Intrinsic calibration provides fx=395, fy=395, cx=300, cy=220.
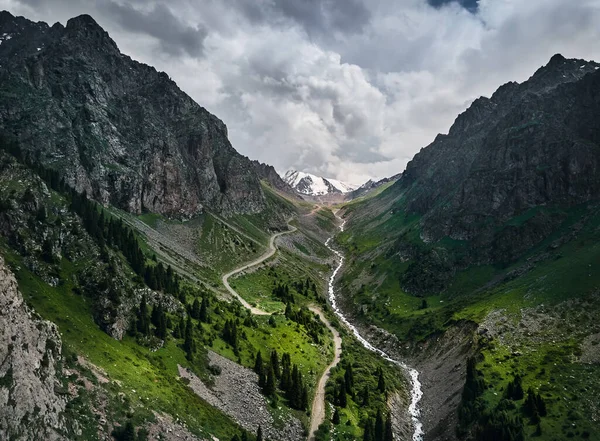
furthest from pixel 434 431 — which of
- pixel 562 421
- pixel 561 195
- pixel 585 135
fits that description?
pixel 585 135

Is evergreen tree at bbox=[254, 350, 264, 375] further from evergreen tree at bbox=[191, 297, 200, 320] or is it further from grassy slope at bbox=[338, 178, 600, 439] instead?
grassy slope at bbox=[338, 178, 600, 439]

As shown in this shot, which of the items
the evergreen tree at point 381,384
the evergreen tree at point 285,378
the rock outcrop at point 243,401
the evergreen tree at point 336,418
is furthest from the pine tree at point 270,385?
the evergreen tree at point 381,384

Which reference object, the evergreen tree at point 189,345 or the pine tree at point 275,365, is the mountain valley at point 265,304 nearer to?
the evergreen tree at point 189,345

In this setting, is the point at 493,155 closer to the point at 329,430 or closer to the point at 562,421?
the point at 562,421

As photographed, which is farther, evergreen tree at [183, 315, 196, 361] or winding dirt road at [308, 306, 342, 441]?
evergreen tree at [183, 315, 196, 361]

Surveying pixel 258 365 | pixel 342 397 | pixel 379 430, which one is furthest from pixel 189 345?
pixel 379 430

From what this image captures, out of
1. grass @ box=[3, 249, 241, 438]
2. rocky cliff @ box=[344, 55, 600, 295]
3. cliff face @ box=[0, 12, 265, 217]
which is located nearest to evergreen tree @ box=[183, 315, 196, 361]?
grass @ box=[3, 249, 241, 438]

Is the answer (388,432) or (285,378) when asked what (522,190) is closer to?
(388,432)
